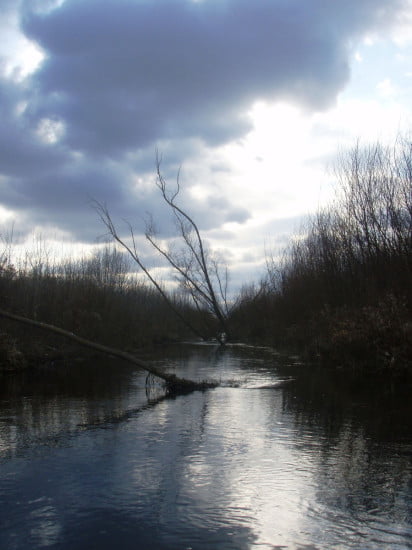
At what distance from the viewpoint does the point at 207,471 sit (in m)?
5.89

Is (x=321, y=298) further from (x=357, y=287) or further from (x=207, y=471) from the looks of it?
(x=207, y=471)

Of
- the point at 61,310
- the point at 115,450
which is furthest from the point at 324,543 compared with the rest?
the point at 61,310

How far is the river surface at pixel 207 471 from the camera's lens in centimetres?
433

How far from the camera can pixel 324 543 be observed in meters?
4.12

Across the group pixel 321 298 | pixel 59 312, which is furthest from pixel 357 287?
pixel 59 312

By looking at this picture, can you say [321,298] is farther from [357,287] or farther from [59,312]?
[59,312]

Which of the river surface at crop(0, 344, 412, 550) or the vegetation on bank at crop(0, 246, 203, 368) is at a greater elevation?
the vegetation on bank at crop(0, 246, 203, 368)

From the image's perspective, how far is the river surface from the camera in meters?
4.33

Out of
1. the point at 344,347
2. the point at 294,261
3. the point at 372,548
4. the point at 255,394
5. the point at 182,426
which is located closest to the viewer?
the point at 372,548

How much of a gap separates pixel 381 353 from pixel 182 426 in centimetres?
774

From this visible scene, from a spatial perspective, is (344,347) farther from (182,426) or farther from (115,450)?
(115,450)

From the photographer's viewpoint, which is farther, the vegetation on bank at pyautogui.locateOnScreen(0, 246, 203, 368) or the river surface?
the vegetation on bank at pyautogui.locateOnScreen(0, 246, 203, 368)

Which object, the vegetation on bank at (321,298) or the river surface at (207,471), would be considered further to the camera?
the vegetation on bank at (321,298)

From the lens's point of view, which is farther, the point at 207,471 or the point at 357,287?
the point at 357,287
